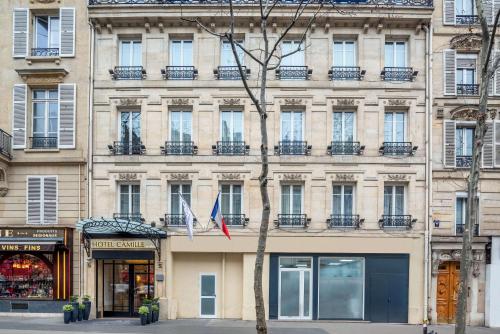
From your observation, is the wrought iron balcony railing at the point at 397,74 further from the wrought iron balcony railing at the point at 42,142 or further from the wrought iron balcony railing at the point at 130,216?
the wrought iron balcony railing at the point at 42,142

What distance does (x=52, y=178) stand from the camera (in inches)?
711

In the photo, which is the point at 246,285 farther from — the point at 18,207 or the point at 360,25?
the point at 360,25

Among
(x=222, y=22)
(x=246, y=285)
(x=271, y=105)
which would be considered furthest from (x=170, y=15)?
(x=246, y=285)

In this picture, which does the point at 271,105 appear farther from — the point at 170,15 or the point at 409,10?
the point at 409,10

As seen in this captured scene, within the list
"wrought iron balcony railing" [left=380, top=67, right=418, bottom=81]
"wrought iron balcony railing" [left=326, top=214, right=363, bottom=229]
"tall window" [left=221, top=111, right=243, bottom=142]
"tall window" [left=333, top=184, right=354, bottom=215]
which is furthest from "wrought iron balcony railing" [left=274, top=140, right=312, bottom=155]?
"wrought iron balcony railing" [left=380, top=67, right=418, bottom=81]

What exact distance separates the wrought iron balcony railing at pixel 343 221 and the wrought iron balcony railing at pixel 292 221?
0.94 metres

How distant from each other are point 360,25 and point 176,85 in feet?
26.3

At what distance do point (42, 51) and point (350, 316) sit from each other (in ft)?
55.4

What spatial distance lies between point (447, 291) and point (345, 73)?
9781 mm

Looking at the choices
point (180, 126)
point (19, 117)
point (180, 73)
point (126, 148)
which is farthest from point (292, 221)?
point (19, 117)

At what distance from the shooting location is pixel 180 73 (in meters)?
18.2

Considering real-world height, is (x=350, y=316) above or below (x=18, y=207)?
below

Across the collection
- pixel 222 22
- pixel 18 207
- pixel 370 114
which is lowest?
pixel 18 207

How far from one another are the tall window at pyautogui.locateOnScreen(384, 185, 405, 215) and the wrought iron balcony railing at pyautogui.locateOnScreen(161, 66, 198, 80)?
9.31m
